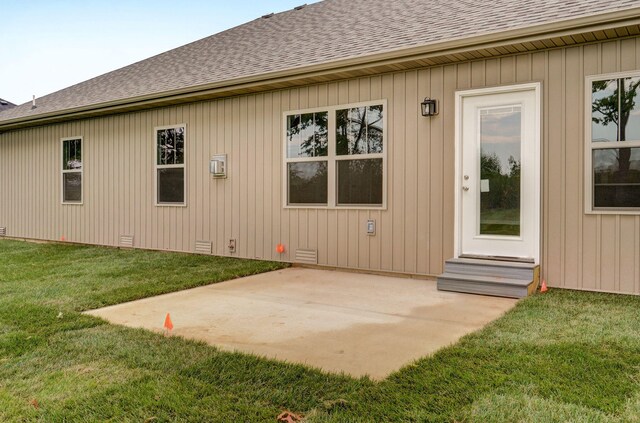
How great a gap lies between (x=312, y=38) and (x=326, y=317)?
15.8 ft

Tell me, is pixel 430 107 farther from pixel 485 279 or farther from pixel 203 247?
pixel 203 247

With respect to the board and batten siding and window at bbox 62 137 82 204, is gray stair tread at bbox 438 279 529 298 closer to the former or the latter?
the board and batten siding

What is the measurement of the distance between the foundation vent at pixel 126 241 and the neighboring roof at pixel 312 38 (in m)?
2.27

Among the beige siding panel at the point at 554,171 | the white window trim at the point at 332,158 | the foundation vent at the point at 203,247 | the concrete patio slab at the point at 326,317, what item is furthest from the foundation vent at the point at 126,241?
the beige siding panel at the point at 554,171

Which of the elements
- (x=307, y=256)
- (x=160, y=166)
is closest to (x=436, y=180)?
(x=307, y=256)

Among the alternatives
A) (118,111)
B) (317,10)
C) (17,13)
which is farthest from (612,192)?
(17,13)

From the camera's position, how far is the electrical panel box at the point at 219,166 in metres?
7.13

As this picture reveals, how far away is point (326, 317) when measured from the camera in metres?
3.81

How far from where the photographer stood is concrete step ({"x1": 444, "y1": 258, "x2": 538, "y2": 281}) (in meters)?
4.59

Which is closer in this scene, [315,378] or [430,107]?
[315,378]

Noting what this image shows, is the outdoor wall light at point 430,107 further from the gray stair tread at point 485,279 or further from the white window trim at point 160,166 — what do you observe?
the white window trim at point 160,166

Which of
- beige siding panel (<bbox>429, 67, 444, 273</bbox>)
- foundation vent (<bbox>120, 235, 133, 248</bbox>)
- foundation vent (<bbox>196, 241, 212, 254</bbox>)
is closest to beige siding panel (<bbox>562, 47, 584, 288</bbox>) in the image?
beige siding panel (<bbox>429, 67, 444, 273</bbox>)

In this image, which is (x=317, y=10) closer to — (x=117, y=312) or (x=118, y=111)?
(x=118, y=111)

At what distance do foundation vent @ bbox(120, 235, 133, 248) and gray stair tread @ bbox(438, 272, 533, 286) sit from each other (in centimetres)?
561
